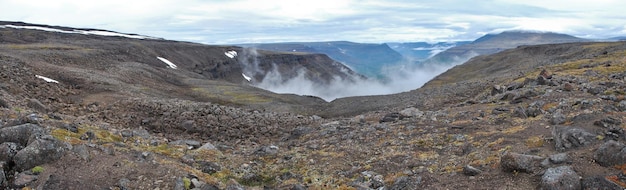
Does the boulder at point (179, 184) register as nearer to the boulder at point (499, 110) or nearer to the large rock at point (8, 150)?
the large rock at point (8, 150)

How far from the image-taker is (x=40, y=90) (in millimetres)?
31953

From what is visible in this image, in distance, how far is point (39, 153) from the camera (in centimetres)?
1337

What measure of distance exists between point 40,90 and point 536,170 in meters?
32.8

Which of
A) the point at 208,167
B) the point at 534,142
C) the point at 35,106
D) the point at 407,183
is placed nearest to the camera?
the point at 407,183

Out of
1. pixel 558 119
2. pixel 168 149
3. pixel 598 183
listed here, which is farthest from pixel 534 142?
pixel 168 149

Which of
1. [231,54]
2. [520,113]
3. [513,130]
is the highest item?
[520,113]

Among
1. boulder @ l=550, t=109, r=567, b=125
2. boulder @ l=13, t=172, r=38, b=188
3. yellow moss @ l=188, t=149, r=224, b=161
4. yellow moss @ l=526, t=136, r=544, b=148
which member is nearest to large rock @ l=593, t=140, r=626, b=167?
yellow moss @ l=526, t=136, r=544, b=148

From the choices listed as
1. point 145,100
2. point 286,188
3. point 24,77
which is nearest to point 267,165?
point 286,188

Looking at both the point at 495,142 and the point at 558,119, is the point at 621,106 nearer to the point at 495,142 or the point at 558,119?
the point at 558,119

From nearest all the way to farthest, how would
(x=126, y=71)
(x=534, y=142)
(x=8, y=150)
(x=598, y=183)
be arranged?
1. (x=598, y=183)
2. (x=8, y=150)
3. (x=534, y=142)
4. (x=126, y=71)

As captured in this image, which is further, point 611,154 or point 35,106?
point 35,106

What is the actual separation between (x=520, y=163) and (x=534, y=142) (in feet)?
13.1

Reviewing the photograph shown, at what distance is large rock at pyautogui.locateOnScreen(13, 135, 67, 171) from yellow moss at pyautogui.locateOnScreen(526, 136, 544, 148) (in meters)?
17.2

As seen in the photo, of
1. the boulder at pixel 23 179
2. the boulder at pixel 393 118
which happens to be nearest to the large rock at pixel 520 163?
the boulder at pixel 393 118
